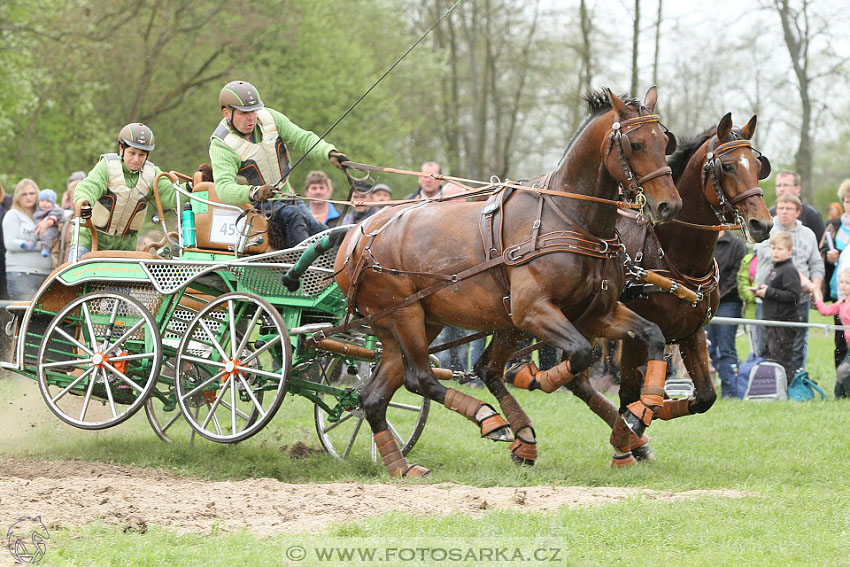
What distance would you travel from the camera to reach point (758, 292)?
1087cm

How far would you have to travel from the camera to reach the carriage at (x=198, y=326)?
750 cm

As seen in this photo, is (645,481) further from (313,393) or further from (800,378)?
(800,378)

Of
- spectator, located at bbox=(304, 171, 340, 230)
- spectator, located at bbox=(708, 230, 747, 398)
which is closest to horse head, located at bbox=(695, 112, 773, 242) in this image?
spectator, located at bbox=(708, 230, 747, 398)

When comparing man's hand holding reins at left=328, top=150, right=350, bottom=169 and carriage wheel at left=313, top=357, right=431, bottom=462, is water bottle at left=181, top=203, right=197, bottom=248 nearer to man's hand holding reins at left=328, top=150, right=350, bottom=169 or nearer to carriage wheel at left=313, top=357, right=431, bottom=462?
man's hand holding reins at left=328, top=150, right=350, bottom=169

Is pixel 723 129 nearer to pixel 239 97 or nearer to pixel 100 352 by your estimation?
pixel 239 97

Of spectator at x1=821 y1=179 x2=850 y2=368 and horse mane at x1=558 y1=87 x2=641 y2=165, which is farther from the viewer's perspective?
spectator at x1=821 y1=179 x2=850 y2=368

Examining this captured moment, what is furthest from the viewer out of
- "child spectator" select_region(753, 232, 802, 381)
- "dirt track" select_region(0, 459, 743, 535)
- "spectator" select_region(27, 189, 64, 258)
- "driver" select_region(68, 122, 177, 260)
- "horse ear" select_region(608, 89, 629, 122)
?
"spectator" select_region(27, 189, 64, 258)

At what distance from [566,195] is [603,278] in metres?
0.54

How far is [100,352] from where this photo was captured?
7.90m

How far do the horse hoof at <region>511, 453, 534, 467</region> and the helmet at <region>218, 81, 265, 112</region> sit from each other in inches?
121

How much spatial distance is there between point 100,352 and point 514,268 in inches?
124

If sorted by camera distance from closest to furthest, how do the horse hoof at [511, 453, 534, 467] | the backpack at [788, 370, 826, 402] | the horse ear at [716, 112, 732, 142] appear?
the horse ear at [716, 112, 732, 142] → the horse hoof at [511, 453, 534, 467] → the backpack at [788, 370, 826, 402]

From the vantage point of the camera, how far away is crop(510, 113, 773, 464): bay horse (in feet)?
22.7

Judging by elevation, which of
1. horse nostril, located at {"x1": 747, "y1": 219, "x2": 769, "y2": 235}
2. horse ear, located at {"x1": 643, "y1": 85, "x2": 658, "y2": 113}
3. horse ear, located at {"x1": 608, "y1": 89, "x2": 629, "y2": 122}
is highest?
horse ear, located at {"x1": 643, "y1": 85, "x2": 658, "y2": 113}
